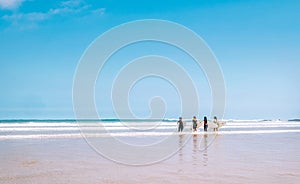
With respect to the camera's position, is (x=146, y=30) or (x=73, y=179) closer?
(x=73, y=179)

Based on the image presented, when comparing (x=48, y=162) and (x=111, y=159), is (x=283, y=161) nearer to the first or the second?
(x=111, y=159)

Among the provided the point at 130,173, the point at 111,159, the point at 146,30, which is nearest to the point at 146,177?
the point at 130,173

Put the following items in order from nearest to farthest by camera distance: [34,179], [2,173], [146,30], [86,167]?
[34,179], [2,173], [86,167], [146,30]

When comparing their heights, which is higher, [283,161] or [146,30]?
[146,30]

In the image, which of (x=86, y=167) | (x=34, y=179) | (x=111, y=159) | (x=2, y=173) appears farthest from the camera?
(x=111, y=159)

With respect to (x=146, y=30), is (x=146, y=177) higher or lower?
lower

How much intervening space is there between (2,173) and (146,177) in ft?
17.0

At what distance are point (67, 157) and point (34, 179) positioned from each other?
220 inches

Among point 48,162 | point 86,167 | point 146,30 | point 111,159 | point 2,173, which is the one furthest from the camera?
point 146,30

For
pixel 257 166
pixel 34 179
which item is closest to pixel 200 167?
pixel 257 166

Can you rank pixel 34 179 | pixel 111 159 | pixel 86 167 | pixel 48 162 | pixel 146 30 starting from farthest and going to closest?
1. pixel 146 30
2. pixel 111 159
3. pixel 48 162
4. pixel 86 167
5. pixel 34 179

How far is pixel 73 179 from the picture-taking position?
11156mm

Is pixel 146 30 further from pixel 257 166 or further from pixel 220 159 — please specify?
pixel 257 166

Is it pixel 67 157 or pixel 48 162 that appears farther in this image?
pixel 67 157
